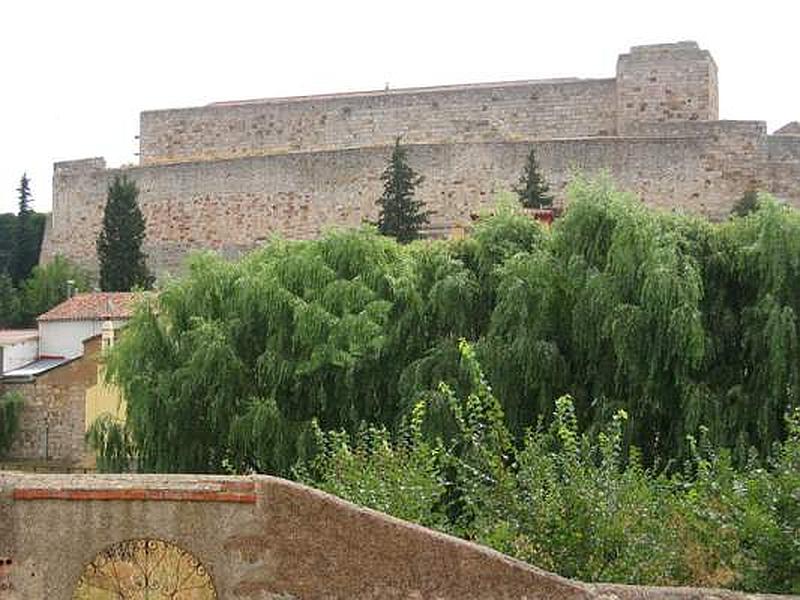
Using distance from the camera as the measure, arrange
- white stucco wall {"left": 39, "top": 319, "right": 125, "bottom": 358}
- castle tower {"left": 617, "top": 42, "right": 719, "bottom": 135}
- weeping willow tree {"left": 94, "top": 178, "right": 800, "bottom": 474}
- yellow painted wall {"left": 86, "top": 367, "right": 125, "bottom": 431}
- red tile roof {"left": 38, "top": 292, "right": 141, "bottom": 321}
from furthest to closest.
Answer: castle tower {"left": 617, "top": 42, "right": 719, "bottom": 135} → white stucco wall {"left": 39, "top": 319, "right": 125, "bottom": 358} → red tile roof {"left": 38, "top": 292, "right": 141, "bottom": 321} → yellow painted wall {"left": 86, "top": 367, "right": 125, "bottom": 431} → weeping willow tree {"left": 94, "top": 178, "right": 800, "bottom": 474}

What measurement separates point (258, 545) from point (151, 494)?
1.74 feet

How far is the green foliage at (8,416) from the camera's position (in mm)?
28234

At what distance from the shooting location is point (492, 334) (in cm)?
1423

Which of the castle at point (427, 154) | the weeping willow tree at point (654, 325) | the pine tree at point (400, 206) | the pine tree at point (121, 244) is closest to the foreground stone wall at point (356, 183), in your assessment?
the castle at point (427, 154)

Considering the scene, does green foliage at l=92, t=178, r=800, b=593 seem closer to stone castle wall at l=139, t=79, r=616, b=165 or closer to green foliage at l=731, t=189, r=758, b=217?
green foliage at l=731, t=189, r=758, b=217

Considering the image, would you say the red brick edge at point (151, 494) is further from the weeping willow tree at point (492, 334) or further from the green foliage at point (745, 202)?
the green foliage at point (745, 202)

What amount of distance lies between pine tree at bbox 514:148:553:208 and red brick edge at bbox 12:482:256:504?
26.0m

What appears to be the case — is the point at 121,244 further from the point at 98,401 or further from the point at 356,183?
the point at 98,401

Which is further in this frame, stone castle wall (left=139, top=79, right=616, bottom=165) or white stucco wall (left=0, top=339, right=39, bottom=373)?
stone castle wall (left=139, top=79, right=616, bottom=165)

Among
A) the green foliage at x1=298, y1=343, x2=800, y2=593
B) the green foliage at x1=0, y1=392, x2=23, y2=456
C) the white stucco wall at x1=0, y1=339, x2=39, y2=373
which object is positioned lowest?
the green foliage at x1=0, y1=392, x2=23, y2=456

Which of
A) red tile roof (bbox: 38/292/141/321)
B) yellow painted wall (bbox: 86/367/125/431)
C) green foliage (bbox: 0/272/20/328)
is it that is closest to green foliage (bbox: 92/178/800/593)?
yellow painted wall (bbox: 86/367/125/431)

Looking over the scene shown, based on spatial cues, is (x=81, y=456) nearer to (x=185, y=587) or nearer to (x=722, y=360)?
(x=722, y=360)

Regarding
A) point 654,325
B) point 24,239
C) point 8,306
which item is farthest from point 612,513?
point 24,239

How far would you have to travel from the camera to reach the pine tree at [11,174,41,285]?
4697cm
